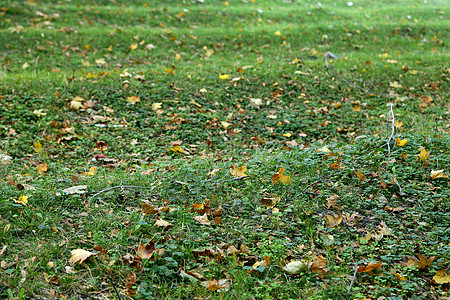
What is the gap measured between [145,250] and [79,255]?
460 mm

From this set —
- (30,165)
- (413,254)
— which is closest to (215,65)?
(30,165)

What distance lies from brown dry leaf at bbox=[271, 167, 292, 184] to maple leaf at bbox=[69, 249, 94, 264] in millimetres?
1795

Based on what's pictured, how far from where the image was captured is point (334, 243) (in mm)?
2844

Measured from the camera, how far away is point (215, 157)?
436 cm

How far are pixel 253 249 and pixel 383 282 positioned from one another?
94 centimetres

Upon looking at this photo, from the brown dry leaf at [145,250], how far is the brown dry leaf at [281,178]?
1.40 m

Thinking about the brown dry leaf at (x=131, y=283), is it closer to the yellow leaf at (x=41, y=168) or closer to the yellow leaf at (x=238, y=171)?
the yellow leaf at (x=238, y=171)

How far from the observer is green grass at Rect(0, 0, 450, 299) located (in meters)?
2.53

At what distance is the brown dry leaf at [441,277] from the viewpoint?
2.49m

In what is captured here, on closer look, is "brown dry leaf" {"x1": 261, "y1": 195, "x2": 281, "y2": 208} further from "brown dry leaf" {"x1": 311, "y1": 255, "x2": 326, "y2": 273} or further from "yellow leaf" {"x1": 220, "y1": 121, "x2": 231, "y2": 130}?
"yellow leaf" {"x1": 220, "y1": 121, "x2": 231, "y2": 130}

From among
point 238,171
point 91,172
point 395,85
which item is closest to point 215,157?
point 238,171

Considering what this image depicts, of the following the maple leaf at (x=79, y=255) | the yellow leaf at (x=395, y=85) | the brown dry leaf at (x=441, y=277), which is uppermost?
the yellow leaf at (x=395, y=85)

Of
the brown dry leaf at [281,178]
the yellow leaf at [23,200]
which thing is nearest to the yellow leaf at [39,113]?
the yellow leaf at [23,200]

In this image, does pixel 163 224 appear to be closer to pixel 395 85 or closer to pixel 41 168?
pixel 41 168
